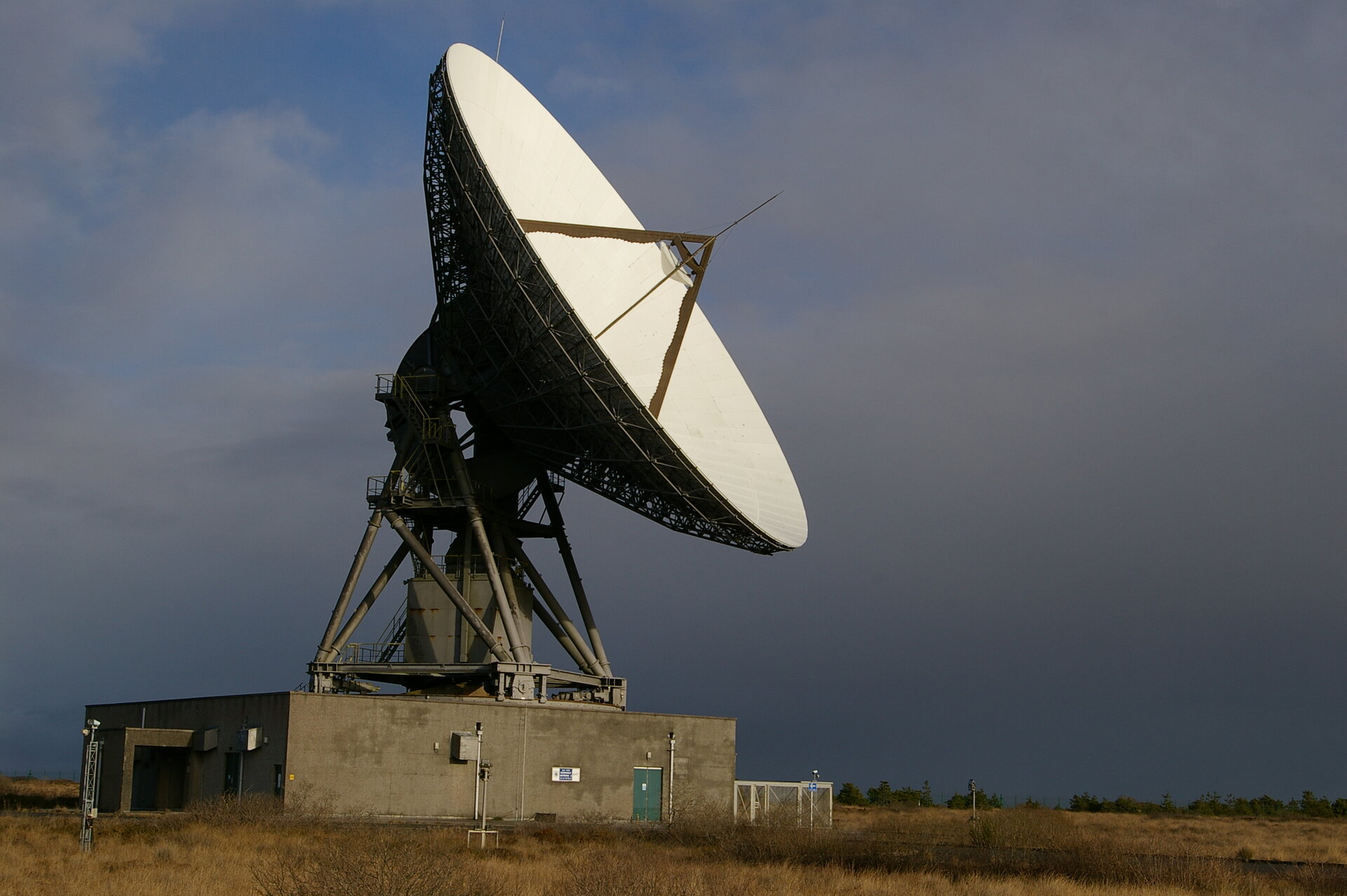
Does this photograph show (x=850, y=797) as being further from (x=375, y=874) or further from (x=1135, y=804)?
(x=375, y=874)

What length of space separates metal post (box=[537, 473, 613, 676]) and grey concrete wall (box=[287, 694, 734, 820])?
3.37 m

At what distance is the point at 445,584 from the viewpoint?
125ft

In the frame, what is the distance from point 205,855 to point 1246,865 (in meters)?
20.5

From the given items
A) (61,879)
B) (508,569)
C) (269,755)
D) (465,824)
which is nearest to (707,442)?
(508,569)

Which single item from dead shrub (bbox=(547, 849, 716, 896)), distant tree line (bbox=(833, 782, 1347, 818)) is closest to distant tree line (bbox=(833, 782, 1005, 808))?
distant tree line (bbox=(833, 782, 1347, 818))

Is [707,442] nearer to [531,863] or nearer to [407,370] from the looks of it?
[407,370]

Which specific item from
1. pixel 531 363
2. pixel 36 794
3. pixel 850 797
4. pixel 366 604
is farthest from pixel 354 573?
pixel 850 797

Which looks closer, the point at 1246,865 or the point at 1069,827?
the point at 1246,865

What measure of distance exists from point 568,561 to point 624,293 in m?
9.99

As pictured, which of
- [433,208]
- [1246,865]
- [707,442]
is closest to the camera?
[1246,865]

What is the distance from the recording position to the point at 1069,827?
1236 inches

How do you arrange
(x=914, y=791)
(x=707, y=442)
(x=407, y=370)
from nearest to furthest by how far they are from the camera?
(x=707, y=442)
(x=407, y=370)
(x=914, y=791)

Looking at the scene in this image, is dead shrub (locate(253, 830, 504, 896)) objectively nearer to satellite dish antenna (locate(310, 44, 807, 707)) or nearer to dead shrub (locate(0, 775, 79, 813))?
satellite dish antenna (locate(310, 44, 807, 707))

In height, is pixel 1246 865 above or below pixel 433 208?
below
